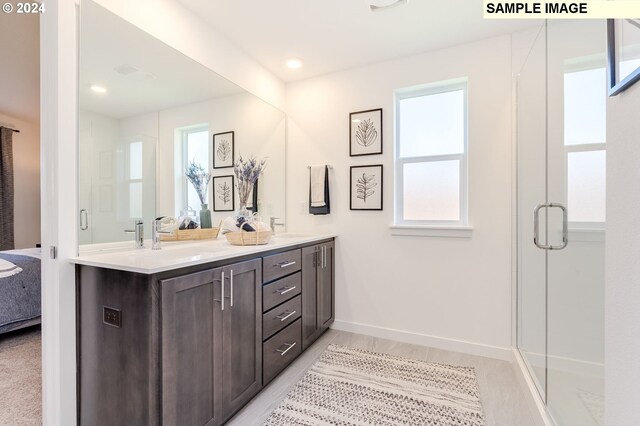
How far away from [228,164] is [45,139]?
3.96 ft

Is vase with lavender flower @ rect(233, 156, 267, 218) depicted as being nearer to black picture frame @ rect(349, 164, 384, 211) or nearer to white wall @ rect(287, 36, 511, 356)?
white wall @ rect(287, 36, 511, 356)

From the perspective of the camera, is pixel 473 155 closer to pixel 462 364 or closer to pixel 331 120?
pixel 331 120

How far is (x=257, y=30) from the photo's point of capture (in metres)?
A: 2.31

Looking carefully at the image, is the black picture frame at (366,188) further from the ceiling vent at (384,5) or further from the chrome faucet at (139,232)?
the chrome faucet at (139,232)

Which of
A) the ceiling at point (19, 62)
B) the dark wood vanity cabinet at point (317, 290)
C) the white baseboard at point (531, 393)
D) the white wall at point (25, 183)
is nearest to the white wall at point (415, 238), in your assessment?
the dark wood vanity cabinet at point (317, 290)

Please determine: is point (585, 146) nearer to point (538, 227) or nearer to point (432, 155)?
point (538, 227)

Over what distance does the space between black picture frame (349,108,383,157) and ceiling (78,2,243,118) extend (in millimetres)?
1317

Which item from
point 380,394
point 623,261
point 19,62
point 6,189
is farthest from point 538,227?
point 6,189

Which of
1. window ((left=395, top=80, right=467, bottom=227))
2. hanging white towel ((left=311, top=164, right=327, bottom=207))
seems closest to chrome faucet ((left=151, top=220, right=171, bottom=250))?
hanging white towel ((left=311, top=164, right=327, bottom=207))

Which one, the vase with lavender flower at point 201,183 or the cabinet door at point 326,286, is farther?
the cabinet door at point 326,286

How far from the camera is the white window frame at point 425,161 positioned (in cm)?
254

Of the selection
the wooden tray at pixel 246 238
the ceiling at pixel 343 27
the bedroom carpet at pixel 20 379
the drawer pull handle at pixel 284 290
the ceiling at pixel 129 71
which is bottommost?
the bedroom carpet at pixel 20 379

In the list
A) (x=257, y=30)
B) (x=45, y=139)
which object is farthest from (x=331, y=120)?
(x=45, y=139)

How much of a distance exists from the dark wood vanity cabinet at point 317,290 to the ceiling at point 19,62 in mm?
2687
